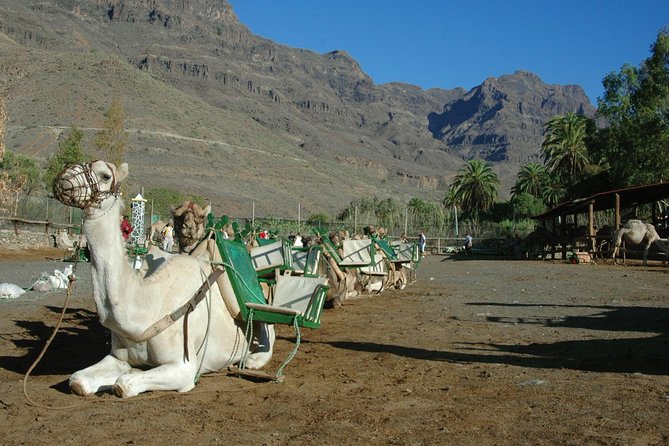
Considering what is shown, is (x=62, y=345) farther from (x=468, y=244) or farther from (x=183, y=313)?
(x=468, y=244)

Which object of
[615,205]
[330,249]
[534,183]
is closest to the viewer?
[330,249]

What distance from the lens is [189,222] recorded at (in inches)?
300

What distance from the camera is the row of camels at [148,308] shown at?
5.59 meters

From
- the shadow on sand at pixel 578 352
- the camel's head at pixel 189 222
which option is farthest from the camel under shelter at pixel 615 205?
the camel's head at pixel 189 222

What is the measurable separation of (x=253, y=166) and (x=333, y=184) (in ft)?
47.3

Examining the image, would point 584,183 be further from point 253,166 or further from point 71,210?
point 253,166

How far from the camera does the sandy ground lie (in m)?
5.17

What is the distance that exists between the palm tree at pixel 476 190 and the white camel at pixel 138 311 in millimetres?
84003

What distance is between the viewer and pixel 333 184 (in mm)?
109438

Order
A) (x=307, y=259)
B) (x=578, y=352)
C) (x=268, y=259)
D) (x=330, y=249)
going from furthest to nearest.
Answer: (x=330, y=249) < (x=307, y=259) < (x=268, y=259) < (x=578, y=352)

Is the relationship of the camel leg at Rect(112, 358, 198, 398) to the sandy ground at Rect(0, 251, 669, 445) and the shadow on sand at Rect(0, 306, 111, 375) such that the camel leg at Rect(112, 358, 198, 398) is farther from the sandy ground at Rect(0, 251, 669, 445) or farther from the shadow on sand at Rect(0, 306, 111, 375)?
the shadow on sand at Rect(0, 306, 111, 375)

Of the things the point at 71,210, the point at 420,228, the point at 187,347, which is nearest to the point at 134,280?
the point at 187,347

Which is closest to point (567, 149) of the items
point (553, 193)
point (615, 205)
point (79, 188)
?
point (553, 193)

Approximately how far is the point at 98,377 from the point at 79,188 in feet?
5.52
